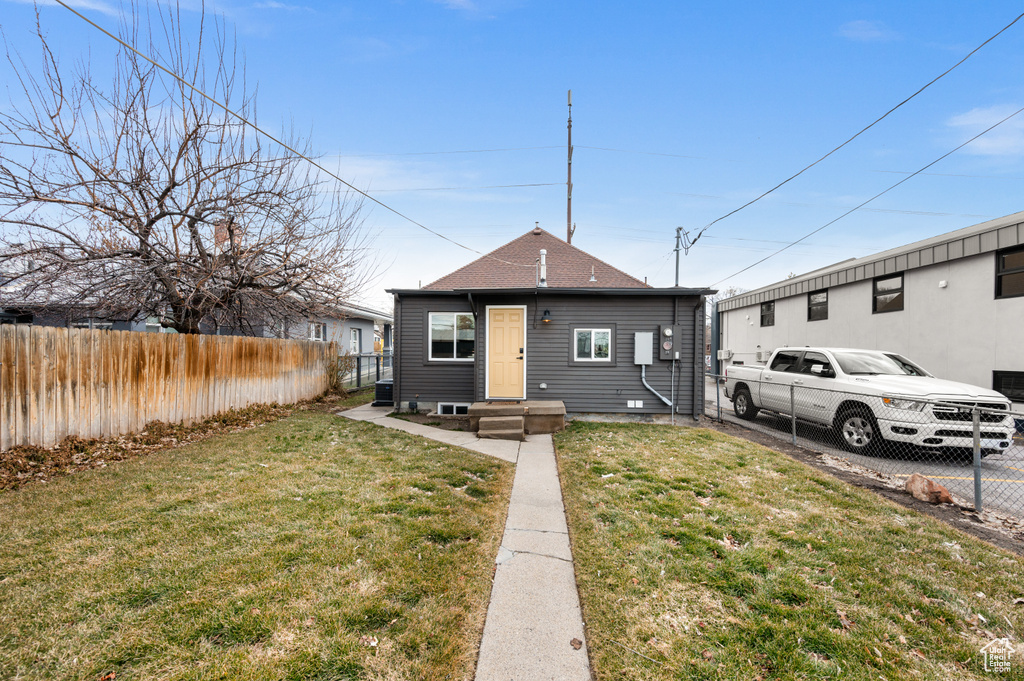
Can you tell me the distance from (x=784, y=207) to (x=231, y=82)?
1853cm

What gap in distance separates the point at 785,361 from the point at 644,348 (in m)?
2.89

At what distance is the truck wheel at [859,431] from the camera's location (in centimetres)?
636

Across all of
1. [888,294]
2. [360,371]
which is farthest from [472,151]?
[888,294]

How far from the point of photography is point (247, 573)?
2.70 metres

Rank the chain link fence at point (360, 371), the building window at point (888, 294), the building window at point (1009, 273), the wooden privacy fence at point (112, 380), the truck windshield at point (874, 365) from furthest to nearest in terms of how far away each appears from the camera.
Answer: the chain link fence at point (360, 371), the building window at point (888, 294), the building window at point (1009, 273), the truck windshield at point (874, 365), the wooden privacy fence at point (112, 380)

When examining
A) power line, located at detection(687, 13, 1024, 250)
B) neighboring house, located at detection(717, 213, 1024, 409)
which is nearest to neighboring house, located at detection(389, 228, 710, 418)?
power line, located at detection(687, 13, 1024, 250)

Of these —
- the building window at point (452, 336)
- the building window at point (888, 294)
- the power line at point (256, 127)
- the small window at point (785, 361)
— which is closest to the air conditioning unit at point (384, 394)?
the building window at point (452, 336)

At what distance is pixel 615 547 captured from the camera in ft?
10.6

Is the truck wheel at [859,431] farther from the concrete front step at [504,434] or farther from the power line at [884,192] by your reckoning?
the power line at [884,192]

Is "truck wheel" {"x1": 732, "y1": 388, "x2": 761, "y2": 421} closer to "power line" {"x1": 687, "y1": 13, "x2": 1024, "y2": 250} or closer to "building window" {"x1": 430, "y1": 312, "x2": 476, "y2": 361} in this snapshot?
"power line" {"x1": 687, "y1": 13, "x2": 1024, "y2": 250}

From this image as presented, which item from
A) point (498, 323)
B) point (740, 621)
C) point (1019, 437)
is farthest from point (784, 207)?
point (740, 621)

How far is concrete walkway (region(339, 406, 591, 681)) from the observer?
2.02m

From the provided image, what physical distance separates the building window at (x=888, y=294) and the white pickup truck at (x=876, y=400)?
14.0 feet

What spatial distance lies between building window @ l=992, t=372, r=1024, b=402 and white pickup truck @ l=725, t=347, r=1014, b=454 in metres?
2.43
